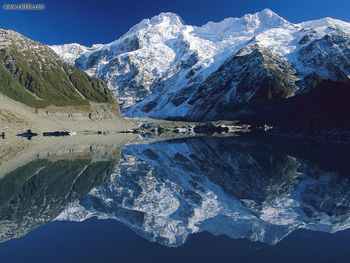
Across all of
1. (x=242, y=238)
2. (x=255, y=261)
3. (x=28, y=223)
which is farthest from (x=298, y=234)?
(x=28, y=223)

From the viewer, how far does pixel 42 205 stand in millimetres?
45812

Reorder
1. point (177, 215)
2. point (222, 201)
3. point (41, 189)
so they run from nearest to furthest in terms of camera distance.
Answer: point (177, 215) → point (222, 201) → point (41, 189)

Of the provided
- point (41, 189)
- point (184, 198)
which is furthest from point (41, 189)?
point (184, 198)

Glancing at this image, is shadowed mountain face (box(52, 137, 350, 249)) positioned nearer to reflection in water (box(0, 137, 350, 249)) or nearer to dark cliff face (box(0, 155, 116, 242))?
reflection in water (box(0, 137, 350, 249))

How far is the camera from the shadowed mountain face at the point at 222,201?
35.7 metres

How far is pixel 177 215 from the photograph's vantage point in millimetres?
40625

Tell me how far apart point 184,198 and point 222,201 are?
460 cm

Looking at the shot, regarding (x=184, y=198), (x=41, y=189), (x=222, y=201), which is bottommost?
(x=184, y=198)

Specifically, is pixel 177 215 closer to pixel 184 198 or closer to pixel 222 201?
pixel 222 201

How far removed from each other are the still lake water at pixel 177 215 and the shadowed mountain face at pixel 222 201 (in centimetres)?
9

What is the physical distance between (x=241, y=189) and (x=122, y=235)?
24970 millimetres

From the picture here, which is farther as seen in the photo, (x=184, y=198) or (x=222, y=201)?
(x=184, y=198)

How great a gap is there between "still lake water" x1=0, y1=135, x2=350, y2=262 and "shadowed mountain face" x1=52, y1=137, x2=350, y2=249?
0.29 feet

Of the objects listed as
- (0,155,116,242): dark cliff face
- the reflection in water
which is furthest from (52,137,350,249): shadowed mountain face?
(0,155,116,242): dark cliff face
